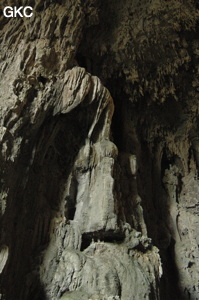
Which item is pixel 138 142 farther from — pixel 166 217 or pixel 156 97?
pixel 166 217

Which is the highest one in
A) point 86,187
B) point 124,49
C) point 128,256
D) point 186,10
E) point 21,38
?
point 186,10

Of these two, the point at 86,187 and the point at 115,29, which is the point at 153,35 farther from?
the point at 86,187

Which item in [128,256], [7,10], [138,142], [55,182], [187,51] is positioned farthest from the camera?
[138,142]

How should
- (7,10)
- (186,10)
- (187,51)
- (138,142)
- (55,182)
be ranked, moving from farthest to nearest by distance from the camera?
(138,142), (187,51), (186,10), (7,10), (55,182)

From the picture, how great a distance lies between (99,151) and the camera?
423 cm

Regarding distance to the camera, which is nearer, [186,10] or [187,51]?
[186,10]

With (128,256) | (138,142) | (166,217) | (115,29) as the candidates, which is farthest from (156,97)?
(128,256)

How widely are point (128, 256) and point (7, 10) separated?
3830mm

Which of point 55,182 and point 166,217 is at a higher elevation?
point 166,217

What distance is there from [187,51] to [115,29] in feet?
4.70

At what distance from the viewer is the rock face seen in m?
3.28

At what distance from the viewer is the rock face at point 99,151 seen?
3275 millimetres

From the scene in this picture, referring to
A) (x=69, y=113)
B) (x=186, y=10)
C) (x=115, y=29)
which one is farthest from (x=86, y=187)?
(x=186, y=10)

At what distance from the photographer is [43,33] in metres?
4.20
